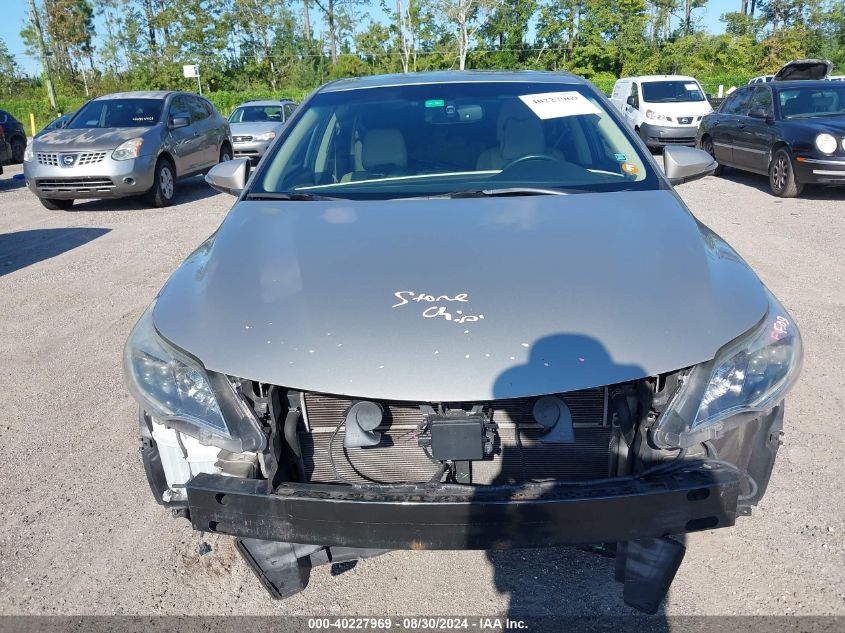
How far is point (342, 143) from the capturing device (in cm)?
342

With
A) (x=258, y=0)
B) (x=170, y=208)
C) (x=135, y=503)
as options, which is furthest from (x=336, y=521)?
(x=258, y=0)

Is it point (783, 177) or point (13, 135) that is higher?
point (13, 135)

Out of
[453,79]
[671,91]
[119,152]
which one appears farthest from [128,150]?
[671,91]

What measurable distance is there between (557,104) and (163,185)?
870 cm

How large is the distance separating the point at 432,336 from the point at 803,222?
8039mm

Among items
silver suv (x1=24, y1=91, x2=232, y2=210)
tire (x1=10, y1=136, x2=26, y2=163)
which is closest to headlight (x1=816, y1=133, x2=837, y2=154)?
silver suv (x1=24, y1=91, x2=232, y2=210)

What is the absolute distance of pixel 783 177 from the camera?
1014 centimetres

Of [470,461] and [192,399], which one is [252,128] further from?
[470,461]

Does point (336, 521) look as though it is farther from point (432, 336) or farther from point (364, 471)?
point (432, 336)

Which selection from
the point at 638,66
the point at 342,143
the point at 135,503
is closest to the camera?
the point at 135,503

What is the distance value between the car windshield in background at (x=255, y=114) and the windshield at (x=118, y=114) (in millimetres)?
5633

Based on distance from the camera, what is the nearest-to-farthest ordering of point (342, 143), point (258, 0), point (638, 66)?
1. point (342, 143)
2. point (638, 66)
3. point (258, 0)

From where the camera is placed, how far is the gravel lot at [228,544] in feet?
7.94

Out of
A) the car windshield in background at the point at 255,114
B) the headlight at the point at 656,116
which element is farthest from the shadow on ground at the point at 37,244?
the headlight at the point at 656,116
